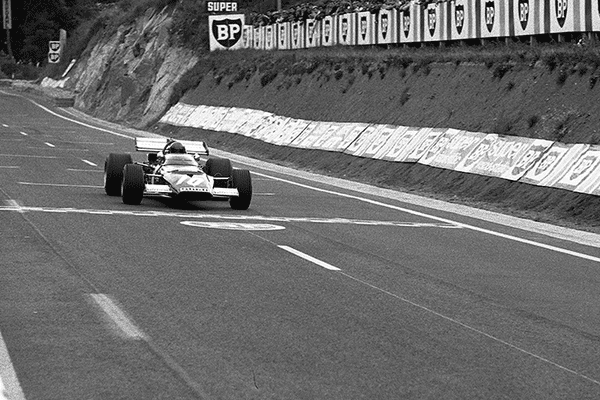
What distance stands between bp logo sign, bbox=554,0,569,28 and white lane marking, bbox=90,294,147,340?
18442 mm

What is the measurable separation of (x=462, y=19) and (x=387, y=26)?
718 centimetres

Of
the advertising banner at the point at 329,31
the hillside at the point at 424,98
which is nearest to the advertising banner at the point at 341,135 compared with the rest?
the hillside at the point at 424,98

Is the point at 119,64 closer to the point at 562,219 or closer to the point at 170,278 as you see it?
the point at 562,219

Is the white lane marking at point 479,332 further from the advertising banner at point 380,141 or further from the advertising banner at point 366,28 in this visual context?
the advertising banner at point 366,28

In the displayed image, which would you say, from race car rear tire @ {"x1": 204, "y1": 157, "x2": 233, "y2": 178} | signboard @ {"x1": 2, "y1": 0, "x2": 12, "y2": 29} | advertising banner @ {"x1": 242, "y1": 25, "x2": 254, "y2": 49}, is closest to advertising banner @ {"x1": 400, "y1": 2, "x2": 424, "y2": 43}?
race car rear tire @ {"x1": 204, "y1": 157, "x2": 233, "y2": 178}

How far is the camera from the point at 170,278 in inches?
511

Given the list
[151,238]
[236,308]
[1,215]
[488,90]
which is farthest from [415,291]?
[488,90]

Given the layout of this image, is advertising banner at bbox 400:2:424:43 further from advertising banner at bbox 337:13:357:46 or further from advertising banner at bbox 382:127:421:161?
advertising banner at bbox 382:127:421:161

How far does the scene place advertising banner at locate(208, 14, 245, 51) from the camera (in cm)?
6331

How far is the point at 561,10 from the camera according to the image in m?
28.0

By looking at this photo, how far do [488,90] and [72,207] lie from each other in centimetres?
1317

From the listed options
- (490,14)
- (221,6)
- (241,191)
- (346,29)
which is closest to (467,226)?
(241,191)

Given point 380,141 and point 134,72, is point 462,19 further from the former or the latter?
point 134,72

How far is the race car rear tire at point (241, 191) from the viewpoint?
2158cm
